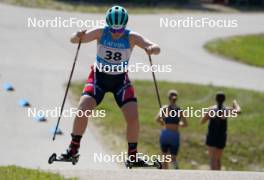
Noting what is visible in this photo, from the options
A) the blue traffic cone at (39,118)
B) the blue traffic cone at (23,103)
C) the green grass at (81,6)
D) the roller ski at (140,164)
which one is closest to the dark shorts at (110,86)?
the roller ski at (140,164)

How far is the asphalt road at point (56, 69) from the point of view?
18.8 meters

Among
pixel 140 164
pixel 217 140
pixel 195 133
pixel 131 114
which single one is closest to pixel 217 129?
pixel 217 140

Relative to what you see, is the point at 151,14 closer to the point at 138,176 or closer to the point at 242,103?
the point at 242,103

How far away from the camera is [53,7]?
42.3m

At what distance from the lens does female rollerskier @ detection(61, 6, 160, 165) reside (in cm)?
1078

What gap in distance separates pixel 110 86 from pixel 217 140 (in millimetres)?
5564

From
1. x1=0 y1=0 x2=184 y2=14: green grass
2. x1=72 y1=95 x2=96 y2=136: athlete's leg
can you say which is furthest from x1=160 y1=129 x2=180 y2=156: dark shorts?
x1=0 y1=0 x2=184 y2=14: green grass

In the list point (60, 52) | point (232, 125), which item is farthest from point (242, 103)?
point (60, 52)

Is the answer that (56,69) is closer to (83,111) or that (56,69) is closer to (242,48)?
(242,48)

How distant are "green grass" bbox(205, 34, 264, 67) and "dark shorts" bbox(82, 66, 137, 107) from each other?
952 inches

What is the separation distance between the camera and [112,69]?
10922 mm

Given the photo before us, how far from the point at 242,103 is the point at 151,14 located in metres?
20.6

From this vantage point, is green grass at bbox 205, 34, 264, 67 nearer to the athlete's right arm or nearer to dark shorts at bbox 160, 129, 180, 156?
dark shorts at bbox 160, 129, 180, 156

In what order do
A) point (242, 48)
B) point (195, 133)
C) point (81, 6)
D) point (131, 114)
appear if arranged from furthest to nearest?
point (81, 6) < point (242, 48) < point (195, 133) < point (131, 114)
